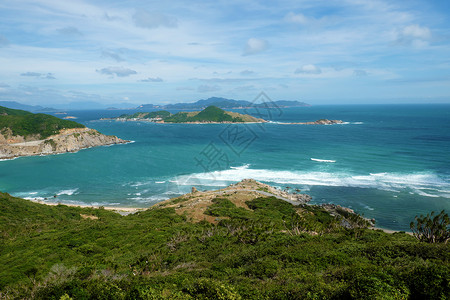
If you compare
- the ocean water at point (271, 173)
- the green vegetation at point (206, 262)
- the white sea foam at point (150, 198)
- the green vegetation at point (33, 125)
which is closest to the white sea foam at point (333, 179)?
the ocean water at point (271, 173)

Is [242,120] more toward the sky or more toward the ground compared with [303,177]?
more toward the sky

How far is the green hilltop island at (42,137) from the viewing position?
86.2 meters

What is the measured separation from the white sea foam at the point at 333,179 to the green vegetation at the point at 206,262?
25790 millimetres

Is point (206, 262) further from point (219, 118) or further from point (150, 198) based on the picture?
point (219, 118)

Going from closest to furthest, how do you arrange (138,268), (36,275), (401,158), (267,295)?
(267,295) < (36,275) < (138,268) < (401,158)

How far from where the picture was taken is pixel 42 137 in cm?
9450

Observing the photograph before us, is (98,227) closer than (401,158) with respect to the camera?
Yes

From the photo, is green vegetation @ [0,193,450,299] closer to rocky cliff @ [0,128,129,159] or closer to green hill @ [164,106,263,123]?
rocky cliff @ [0,128,129,159]

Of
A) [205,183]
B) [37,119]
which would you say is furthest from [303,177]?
[37,119]

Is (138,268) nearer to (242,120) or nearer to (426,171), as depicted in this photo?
(426,171)

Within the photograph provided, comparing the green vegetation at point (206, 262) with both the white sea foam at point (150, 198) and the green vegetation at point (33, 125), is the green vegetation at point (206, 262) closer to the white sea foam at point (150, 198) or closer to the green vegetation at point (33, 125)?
the white sea foam at point (150, 198)

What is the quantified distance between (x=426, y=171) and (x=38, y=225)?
68.1m

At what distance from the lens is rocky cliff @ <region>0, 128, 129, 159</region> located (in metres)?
84.3

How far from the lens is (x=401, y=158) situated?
6400cm
